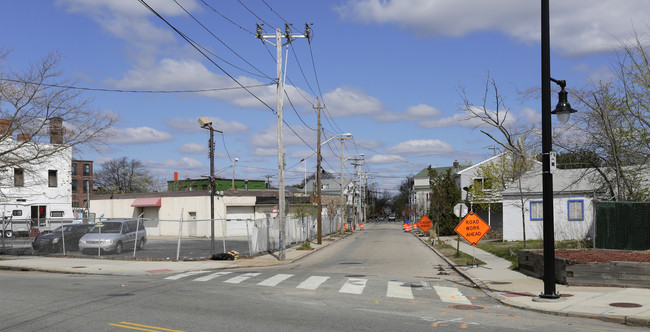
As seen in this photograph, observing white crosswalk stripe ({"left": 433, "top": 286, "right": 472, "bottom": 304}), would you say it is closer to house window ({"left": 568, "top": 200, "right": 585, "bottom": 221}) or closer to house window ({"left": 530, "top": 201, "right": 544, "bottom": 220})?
house window ({"left": 568, "top": 200, "right": 585, "bottom": 221})

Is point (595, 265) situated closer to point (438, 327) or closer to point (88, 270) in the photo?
point (438, 327)

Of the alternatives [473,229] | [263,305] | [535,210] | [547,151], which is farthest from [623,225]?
[263,305]

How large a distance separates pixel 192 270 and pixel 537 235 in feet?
Answer: 75.7

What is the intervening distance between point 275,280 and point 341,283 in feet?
6.75

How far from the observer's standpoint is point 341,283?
16422 millimetres

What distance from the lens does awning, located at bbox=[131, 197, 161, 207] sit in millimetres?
52578

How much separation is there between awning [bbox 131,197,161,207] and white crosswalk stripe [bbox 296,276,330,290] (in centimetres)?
3749

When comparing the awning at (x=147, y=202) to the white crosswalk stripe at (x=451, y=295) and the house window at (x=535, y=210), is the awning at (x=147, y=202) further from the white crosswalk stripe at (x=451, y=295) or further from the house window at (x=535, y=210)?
the white crosswalk stripe at (x=451, y=295)

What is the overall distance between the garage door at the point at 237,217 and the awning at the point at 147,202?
6.58 m

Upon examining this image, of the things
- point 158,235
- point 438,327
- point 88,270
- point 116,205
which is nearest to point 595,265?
point 438,327

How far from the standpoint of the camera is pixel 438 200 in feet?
154

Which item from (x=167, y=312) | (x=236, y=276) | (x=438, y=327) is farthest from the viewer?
(x=236, y=276)

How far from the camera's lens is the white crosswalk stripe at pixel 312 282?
15.6 m

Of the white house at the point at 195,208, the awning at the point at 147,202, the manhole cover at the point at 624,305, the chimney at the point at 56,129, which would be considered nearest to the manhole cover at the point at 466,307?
the manhole cover at the point at 624,305
